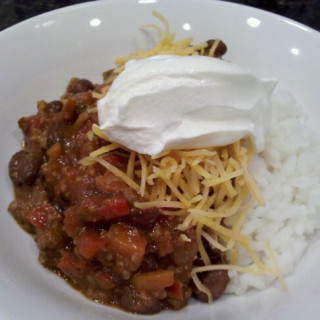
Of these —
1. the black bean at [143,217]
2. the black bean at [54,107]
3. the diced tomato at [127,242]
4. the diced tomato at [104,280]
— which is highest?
the black bean at [54,107]

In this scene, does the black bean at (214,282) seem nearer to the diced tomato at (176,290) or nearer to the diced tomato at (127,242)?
the diced tomato at (176,290)

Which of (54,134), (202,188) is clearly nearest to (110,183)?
(202,188)

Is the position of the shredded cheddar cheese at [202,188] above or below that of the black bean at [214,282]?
above

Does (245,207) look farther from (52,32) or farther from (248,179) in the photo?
(52,32)

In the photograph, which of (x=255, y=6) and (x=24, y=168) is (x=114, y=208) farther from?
(x=255, y=6)

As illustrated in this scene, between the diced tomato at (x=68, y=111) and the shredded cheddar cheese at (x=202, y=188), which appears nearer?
the shredded cheddar cheese at (x=202, y=188)

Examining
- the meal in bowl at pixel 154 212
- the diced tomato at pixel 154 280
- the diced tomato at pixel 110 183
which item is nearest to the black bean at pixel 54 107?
the meal in bowl at pixel 154 212
